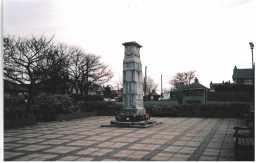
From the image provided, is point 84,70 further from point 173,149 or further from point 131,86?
point 173,149

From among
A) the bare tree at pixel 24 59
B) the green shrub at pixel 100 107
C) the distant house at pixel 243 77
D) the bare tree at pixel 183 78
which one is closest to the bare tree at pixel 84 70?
the green shrub at pixel 100 107

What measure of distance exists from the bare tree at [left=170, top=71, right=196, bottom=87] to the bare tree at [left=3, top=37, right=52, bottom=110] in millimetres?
45947

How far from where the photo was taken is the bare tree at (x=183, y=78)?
213ft

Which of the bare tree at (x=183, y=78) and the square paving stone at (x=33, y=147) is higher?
the bare tree at (x=183, y=78)

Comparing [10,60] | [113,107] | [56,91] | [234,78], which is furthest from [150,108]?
[234,78]

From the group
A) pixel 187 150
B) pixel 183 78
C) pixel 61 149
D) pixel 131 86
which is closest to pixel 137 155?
pixel 187 150

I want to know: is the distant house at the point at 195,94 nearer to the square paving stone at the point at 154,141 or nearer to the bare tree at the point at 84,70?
the bare tree at the point at 84,70

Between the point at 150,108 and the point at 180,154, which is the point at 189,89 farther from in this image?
the point at 180,154

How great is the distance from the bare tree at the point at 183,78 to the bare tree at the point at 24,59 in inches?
1809

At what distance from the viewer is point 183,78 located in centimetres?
6612

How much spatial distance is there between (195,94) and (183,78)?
24.1 meters

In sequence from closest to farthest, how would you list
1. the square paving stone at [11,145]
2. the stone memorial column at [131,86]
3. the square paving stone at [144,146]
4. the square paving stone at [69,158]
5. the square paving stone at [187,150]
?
1. the square paving stone at [69,158]
2. the square paving stone at [187,150]
3. the square paving stone at [144,146]
4. the square paving stone at [11,145]
5. the stone memorial column at [131,86]

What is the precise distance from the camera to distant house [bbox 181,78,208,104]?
41.2 metres

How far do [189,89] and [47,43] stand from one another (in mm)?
26239
